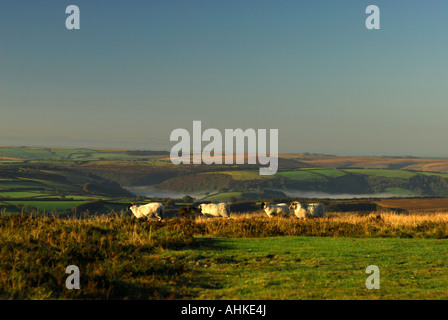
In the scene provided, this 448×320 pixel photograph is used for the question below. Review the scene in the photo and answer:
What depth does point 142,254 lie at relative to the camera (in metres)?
16.2

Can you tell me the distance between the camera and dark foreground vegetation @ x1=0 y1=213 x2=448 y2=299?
11.4m

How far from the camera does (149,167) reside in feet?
641

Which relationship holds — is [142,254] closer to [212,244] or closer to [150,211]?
[212,244]

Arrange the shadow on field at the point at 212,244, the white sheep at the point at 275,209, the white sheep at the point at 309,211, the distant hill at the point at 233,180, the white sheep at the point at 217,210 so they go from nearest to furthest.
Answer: the shadow on field at the point at 212,244
the white sheep at the point at 309,211
the white sheep at the point at 275,209
the white sheep at the point at 217,210
the distant hill at the point at 233,180

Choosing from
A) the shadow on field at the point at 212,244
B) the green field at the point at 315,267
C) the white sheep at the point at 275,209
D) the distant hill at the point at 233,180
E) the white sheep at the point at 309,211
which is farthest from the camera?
the distant hill at the point at 233,180

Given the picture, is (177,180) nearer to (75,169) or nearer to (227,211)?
(75,169)

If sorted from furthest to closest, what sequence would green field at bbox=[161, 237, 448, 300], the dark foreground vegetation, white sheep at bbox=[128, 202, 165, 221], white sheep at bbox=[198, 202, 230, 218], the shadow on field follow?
white sheep at bbox=[198, 202, 230, 218] < white sheep at bbox=[128, 202, 165, 221] < the shadow on field < the dark foreground vegetation < green field at bbox=[161, 237, 448, 300]

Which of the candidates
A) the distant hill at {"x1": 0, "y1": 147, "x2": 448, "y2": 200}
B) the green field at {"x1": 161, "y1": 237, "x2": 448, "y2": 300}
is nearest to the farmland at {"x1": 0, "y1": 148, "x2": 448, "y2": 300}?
the green field at {"x1": 161, "y1": 237, "x2": 448, "y2": 300}

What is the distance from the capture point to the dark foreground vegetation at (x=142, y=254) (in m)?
11.4

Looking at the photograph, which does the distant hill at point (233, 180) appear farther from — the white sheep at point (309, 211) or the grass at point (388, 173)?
the white sheep at point (309, 211)

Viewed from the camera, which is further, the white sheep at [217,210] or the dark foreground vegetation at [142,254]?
the white sheep at [217,210]

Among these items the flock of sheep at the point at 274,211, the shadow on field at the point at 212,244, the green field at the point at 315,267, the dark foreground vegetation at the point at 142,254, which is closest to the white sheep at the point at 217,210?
the flock of sheep at the point at 274,211

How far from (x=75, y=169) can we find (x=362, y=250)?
595ft

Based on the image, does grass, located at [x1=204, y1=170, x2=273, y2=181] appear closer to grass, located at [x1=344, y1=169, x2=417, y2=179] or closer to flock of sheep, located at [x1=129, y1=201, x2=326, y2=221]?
grass, located at [x1=344, y1=169, x2=417, y2=179]
